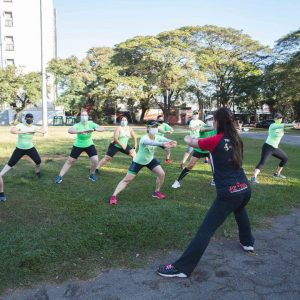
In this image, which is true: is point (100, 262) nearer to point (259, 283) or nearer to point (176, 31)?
point (259, 283)

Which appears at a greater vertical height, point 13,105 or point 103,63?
point 103,63

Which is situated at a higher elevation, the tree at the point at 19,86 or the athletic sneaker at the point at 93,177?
the tree at the point at 19,86

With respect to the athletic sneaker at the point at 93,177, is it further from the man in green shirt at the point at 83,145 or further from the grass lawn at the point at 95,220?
the grass lawn at the point at 95,220

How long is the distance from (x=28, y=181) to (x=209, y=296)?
6417mm

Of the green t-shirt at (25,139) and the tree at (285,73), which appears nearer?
the green t-shirt at (25,139)

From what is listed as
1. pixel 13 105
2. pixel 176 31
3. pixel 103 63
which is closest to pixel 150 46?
pixel 176 31

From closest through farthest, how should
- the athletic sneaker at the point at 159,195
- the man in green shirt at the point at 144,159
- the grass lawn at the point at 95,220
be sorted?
the grass lawn at the point at 95,220 → the man in green shirt at the point at 144,159 → the athletic sneaker at the point at 159,195

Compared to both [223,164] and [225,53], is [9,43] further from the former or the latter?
[223,164]

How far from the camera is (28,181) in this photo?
8898 millimetres

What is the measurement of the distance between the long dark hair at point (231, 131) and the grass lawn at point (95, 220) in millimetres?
→ 1589

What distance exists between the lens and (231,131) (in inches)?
161

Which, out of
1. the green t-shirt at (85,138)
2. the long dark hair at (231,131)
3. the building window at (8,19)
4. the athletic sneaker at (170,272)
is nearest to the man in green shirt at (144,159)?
the long dark hair at (231,131)

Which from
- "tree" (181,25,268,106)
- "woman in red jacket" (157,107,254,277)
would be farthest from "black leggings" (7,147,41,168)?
"tree" (181,25,268,106)

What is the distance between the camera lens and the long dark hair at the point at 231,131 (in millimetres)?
4070
